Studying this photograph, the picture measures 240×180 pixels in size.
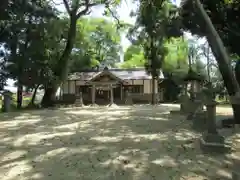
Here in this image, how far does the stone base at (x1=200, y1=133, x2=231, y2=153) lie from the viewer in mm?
6543

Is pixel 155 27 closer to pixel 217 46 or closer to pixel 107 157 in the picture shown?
pixel 217 46

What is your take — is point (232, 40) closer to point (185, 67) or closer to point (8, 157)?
point (8, 157)

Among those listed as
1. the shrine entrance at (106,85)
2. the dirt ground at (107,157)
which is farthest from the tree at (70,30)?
the dirt ground at (107,157)

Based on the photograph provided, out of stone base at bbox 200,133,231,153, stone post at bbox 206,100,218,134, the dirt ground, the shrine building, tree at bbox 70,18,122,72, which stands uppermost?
tree at bbox 70,18,122,72

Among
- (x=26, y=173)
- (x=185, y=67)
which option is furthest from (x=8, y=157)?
(x=185, y=67)

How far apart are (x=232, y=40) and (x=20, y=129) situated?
30.0 ft

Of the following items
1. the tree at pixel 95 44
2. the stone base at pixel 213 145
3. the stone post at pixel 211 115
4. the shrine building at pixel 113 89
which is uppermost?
the tree at pixel 95 44

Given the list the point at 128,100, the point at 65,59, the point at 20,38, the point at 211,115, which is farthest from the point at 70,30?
the point at 211,115

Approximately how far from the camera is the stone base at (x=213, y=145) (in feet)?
21.5

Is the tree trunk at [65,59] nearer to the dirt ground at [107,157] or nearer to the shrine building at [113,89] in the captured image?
the shrine building at [113,89]

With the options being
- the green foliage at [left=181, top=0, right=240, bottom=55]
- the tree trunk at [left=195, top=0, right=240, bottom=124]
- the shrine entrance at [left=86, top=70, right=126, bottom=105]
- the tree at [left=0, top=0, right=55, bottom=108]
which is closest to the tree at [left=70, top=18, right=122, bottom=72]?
the shrine entrance at [left=86, top=70, right=126, bottom=105]

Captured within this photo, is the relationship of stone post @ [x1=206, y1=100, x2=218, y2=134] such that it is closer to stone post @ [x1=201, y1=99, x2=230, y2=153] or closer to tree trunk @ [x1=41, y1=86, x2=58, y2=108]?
stone post @ [x1=201, y1=99, x2=230, y2=153]

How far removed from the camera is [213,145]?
259 inches

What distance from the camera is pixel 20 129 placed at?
1016 centimetres
